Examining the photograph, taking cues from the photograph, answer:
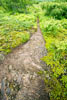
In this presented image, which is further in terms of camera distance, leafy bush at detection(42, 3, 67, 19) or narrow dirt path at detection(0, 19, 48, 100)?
leafy bush at detection(42, 3, 67, 19)

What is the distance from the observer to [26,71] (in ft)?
13.5

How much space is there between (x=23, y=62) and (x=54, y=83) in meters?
2.04

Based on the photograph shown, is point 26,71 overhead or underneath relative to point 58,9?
underneath

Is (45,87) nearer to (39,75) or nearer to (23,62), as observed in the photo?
(39,75)

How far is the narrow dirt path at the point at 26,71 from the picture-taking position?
326cm

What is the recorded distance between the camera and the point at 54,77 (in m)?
3.85

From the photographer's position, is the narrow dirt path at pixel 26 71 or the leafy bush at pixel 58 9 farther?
the leafy bush at pixel 58 9

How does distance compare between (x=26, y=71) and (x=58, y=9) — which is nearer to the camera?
(x=26, y=71)

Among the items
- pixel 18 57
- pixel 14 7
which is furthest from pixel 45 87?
pixel 14 7

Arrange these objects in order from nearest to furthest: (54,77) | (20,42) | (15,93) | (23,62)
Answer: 1. (15,93)
2. (54,77)
3. (23,62)
4. (20,42)

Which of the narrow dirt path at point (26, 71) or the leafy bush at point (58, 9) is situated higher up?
the leafy bush at point (58, 9)

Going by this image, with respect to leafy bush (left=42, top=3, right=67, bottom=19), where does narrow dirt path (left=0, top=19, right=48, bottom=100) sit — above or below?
below

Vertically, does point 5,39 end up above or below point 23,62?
above

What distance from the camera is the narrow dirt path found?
326 centimetres
